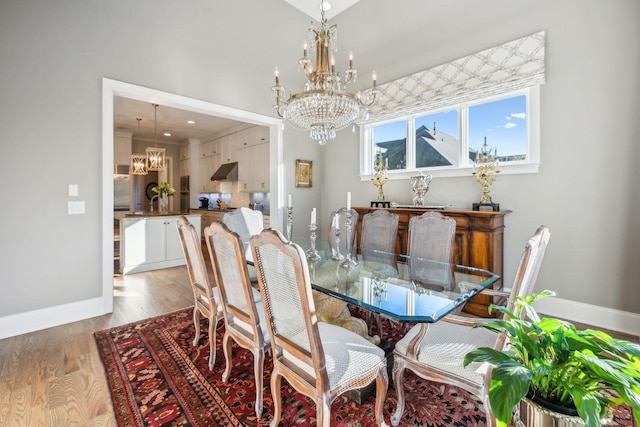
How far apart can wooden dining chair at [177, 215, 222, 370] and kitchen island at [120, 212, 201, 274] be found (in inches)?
100

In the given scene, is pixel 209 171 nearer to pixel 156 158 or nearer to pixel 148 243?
pixel 156 158

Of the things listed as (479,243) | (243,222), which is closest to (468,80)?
(479,243)

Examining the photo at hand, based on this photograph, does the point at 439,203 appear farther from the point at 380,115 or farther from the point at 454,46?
the point at 454,46

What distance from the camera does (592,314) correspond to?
2.76 meters

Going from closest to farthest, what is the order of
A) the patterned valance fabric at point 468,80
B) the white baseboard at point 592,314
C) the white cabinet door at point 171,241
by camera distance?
1. the white baseboard at point 592,314
2. the patterned valance fabric at point 468,80
3. the white cabinet door at point 171,241

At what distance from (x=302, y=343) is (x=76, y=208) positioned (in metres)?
2.92

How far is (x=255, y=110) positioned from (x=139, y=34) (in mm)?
1552

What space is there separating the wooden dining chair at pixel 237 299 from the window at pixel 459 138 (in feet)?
9.89

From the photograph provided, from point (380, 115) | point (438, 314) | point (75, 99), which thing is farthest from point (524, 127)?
point (75, 99)

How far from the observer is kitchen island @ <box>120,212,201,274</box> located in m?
4.67

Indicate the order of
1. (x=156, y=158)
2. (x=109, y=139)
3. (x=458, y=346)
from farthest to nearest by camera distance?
(x=156, y=158), (x=109, y=139), (x=458, y=346)

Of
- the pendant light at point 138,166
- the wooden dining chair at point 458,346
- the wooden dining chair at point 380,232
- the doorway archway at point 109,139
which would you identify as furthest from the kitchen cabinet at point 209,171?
the wooden dining chair at point 458,346

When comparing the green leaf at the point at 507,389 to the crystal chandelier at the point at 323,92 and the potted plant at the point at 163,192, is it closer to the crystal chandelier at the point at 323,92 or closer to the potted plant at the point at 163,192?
the crystal chandelier at the point at 323,92

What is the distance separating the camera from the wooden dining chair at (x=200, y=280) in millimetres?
1972
